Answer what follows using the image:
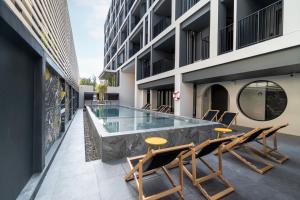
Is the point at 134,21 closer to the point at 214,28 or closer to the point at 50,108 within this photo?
the point at 214,28

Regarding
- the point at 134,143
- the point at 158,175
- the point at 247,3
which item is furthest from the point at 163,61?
the point at 158,175

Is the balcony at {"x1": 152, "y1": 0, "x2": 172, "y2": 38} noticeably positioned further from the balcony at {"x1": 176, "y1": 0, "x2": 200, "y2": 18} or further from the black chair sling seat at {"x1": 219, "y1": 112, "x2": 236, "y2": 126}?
the black chair sling seat at {"x1": 219, "y1": 112, "x2": 236, "y2": 126}

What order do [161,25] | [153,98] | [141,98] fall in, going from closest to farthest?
[161,25], [153,98], [141,98]

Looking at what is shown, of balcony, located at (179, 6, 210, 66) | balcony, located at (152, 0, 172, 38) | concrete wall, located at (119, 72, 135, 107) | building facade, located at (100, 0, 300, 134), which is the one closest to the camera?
building facade, located at (100, 0, 300, 134)

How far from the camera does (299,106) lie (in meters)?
5.88

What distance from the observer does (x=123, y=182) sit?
2584 millimetres

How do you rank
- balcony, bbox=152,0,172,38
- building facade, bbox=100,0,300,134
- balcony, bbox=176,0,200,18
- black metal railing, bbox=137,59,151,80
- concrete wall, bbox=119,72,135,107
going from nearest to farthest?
building facade, bbox=100,0,300,134, balcony, bbox=176,0,200,18, balcony, bbox=152,0,172,38, black metal railing, bbox=137,59,151,80, concrete wall, bbox=119,72,135,107

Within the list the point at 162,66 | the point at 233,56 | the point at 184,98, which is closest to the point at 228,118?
the point at 184,98

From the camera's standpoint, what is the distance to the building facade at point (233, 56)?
444 cm

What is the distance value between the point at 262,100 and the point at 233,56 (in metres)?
3.54

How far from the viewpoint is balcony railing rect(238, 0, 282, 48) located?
5859mm

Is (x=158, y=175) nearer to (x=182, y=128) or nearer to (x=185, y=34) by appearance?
(x=182, y=128)

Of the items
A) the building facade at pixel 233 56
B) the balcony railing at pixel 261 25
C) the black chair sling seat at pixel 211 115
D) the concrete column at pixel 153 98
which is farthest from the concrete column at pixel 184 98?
the concrete column at pixel 153 98

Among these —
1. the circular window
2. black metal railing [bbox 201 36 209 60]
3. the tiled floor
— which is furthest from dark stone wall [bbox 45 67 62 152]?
the circular window
